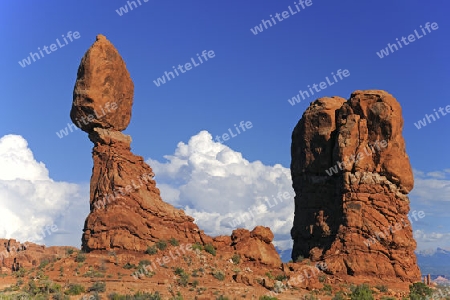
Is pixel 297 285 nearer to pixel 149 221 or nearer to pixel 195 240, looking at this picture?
pixel 195 240

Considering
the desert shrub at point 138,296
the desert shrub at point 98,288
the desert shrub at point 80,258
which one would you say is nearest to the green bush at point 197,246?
the desert shrub at point 80,258

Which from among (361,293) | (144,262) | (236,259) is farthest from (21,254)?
(361,293)

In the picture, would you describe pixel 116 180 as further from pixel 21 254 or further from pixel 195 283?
pixel 21 254

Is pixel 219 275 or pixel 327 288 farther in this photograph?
pixel 327 288

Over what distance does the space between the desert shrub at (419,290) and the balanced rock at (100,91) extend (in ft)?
91.4

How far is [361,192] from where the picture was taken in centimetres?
5100

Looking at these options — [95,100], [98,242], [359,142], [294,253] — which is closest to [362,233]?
[359,142]

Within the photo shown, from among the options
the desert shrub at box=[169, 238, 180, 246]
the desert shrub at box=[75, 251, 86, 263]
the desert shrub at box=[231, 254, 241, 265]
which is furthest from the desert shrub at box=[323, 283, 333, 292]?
the desert shrub at box=[75, 251, 86, 263]

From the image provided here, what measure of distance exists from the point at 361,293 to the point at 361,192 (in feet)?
34.6

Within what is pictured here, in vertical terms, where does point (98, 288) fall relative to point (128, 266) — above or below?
below

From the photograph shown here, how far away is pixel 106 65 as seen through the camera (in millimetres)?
51156

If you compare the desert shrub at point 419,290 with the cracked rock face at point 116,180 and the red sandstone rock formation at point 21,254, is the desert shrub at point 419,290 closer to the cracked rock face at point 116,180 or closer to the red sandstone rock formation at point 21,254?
the cracked rock face at point 116,180

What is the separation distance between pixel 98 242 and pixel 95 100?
1209cm

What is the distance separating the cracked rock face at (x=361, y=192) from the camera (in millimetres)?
48875
